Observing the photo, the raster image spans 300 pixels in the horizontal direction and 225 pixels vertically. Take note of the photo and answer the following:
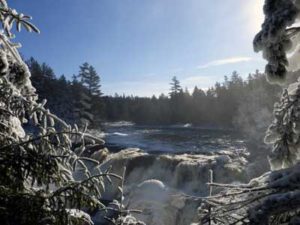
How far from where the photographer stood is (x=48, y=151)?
3.97 m

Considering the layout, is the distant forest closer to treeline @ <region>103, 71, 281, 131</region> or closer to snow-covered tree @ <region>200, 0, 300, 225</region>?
treeline @ <region>103, 71, 281, 131</region>

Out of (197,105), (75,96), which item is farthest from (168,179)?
(197,105)

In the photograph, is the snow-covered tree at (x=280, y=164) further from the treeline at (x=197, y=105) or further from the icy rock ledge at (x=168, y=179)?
the treeline at (x=197, y=105)

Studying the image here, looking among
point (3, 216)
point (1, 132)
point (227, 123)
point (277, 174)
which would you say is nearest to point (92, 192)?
point (3, 216)

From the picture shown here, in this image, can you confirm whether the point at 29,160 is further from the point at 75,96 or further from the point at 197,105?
the point at 197,105

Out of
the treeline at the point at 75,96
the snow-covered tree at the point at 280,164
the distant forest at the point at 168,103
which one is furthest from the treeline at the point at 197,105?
the snow-covered tree at the point at 280,164

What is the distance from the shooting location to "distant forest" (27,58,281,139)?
51.8m

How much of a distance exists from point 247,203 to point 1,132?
2817 millimetres

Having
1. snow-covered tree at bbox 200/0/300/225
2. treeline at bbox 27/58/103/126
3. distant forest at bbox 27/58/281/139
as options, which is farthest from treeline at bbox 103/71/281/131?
snow-covered tree at bbox 200/0/300/225

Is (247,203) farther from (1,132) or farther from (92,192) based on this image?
(1,132)

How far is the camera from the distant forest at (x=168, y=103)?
51778 millimetres

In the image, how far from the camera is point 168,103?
8225 cm

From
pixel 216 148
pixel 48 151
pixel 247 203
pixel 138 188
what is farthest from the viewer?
pixel 216 148

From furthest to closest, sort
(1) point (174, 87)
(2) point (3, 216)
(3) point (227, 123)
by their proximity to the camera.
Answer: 1. (1) point (174, 87)
2. (3) point (227, 123)
3. (2) point (3, 216)
